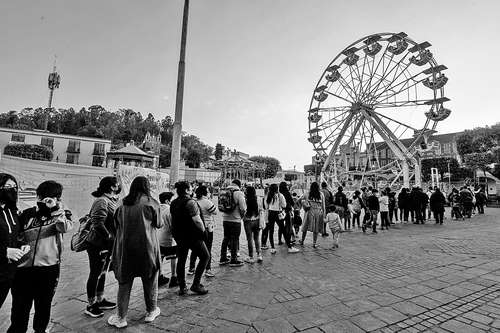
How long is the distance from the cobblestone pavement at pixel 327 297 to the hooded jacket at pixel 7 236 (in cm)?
114

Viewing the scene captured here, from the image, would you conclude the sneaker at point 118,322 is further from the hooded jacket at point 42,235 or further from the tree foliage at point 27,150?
the tree foliage at point 27,150

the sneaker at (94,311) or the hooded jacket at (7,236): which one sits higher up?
the hooded jacket at (7,236)

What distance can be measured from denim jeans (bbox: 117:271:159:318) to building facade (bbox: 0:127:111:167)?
1636 inches

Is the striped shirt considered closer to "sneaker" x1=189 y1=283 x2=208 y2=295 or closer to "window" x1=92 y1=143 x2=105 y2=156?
"sneaker" x1=189 y1=283 x2=208 y2=295

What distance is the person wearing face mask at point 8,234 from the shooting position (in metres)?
2.19

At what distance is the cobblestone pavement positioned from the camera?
2.98 meters

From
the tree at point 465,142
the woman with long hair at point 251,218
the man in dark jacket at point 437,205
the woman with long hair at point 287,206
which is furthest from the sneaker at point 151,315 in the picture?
the tree at point 465,142

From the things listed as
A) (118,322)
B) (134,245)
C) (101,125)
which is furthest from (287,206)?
(101,125)

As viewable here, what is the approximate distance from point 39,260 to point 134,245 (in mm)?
830

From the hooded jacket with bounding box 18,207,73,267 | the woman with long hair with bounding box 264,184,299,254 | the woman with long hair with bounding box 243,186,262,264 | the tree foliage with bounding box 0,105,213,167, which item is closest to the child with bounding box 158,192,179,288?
the woman with long hair with bounding box 243,186,262,264

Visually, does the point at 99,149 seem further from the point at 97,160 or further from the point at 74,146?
the point at 74,146

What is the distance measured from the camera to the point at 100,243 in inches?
124

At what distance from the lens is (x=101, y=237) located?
3.15 meters

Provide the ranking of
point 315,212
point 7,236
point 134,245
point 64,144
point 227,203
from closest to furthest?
point 7,236 → point 134,245 → point 227,203 → point 315,212 → point 64,144
